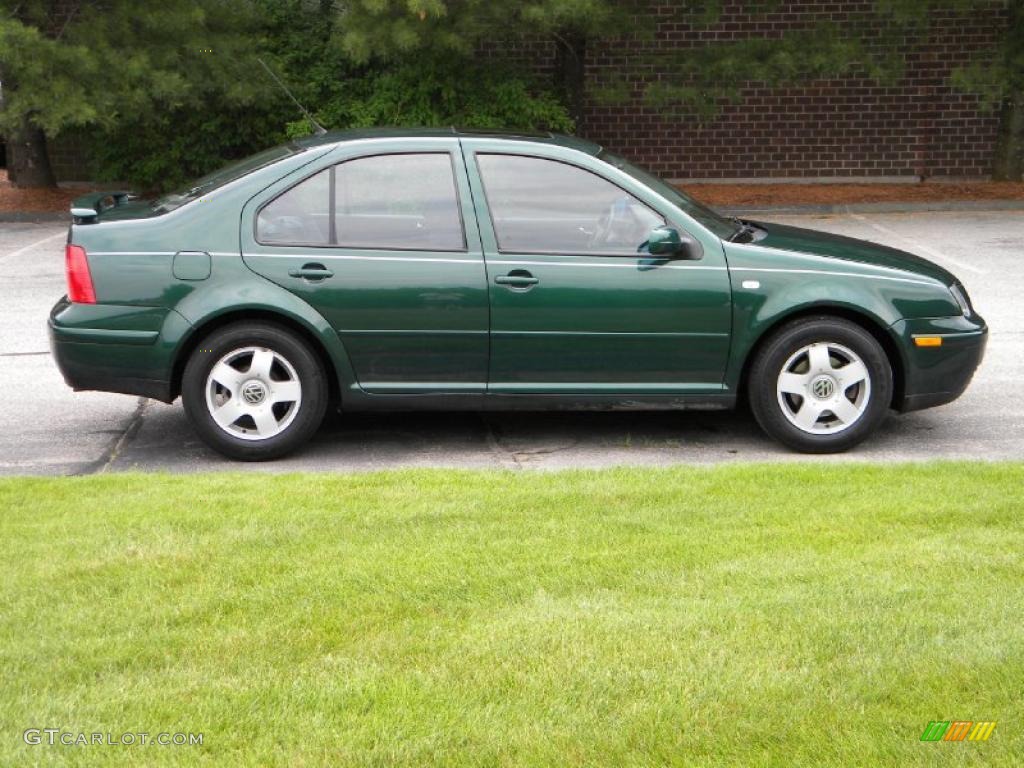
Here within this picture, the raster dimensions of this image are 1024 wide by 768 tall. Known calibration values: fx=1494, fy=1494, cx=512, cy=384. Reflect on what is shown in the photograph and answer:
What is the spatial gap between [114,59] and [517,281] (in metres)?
10.7

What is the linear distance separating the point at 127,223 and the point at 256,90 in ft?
35.6

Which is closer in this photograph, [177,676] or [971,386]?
[177,676]

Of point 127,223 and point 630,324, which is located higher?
point 127,223

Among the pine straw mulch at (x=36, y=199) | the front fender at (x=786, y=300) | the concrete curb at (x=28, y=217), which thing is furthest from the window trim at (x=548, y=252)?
the pine straw mulch at (x=36, y=199)

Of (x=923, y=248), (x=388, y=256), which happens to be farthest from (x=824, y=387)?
(x=923, y=248)

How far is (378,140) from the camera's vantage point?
7504 millimetres

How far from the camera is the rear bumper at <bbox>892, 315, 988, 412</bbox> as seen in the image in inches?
290

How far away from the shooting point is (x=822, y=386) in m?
7.39

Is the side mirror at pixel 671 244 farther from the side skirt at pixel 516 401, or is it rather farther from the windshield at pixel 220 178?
the windshield at pixel 220 178

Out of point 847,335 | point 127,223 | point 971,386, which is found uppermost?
point 127,223

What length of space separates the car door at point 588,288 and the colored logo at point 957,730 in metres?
3.69

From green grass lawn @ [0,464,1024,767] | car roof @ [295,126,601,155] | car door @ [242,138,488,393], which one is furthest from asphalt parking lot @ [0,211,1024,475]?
car roof @ [295,126,601,155]

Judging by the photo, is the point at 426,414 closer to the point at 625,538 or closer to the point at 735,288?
the point at 735,288

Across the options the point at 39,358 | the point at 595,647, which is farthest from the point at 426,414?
the point at 595,647
